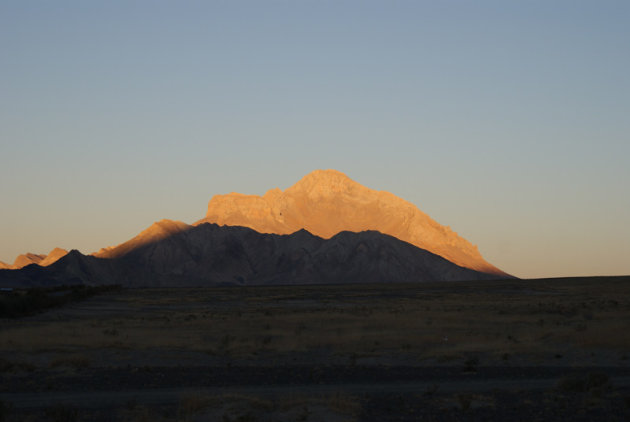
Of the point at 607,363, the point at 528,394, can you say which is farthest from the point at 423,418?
the point at 607,363

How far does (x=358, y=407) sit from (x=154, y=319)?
32.3 m

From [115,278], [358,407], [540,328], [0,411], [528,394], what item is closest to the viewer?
[0,411]

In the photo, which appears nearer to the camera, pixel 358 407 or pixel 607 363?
pixel 358 407

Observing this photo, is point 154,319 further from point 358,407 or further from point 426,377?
point 358,407

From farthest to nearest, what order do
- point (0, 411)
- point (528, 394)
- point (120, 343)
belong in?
point (120, 343)
point (528, 394)
point (0, 411)

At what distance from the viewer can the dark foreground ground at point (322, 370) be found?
57.7 ft

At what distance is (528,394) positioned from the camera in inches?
763

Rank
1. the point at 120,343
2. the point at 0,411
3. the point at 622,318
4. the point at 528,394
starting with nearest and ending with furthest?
the point at 0,411 → the point at 528,394 → the point at 120,343 → the point at 622,318

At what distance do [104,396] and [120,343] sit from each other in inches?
487

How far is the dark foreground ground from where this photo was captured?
1758 cm

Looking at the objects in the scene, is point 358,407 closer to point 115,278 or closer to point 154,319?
point 154,319

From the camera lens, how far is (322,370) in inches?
974

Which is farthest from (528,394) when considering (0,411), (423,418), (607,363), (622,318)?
(622,318)

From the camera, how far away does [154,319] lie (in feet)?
157
